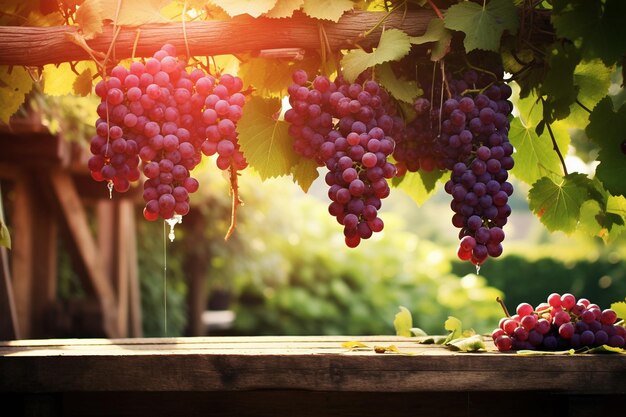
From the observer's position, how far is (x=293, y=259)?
1013 cm

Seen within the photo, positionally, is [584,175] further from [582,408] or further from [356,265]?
[356,265]

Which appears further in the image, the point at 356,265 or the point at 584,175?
the point at 356,265

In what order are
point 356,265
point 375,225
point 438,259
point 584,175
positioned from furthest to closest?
point 438,259
point 356,265
point 584,175
point 375,225

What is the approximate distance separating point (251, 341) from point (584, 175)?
79 centimetres

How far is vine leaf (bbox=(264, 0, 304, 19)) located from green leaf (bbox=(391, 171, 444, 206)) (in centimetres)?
47

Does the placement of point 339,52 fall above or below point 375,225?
above

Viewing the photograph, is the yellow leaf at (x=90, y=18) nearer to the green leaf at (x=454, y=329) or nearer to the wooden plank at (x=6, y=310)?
the green leaf at (x=454, y=329)

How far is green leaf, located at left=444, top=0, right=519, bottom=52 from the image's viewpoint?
1.44 metres

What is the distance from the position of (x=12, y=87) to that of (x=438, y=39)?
94 centimetres

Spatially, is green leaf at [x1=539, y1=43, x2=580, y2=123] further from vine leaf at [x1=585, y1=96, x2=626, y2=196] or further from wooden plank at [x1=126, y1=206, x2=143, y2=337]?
wooden plank at [x1=126, y1=206, x2=143, y2=337]

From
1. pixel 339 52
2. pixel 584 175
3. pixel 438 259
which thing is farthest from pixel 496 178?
pixel 438 259

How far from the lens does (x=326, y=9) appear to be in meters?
1.46

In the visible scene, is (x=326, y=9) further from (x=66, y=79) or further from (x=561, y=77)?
(x=66, y=79)

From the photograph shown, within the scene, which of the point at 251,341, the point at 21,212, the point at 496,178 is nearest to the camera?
the point at 496,178
